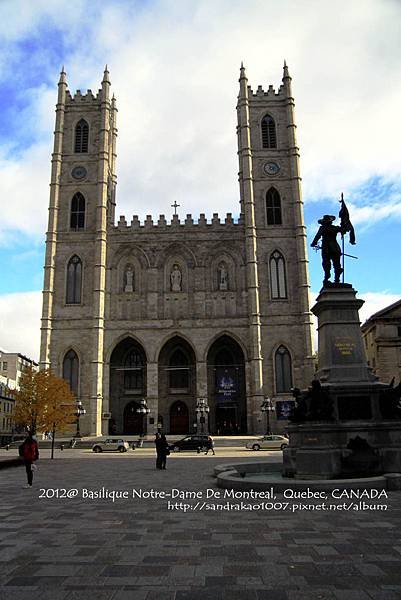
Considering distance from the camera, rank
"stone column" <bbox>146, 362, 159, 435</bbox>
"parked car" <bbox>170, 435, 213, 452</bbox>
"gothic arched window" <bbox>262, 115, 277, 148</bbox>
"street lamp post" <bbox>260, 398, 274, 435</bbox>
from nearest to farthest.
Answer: "parked car" <bbox>170, 435, 213, 452</bbox>
"street lamp post" <bbox>260, 398, 274, 435</bbox>
"stone column" <bbox>146, 362, 159, 435</bbox>
"gothic arched window" <bbox>262, 115, 277, 148</bbox>

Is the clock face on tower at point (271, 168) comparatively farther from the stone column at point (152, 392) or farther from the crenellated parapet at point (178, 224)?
the stone column at point (152, 392)

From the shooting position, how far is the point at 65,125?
52219 mm

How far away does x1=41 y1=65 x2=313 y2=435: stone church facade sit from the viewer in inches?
1761

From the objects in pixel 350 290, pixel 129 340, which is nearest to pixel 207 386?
pixel 129 340

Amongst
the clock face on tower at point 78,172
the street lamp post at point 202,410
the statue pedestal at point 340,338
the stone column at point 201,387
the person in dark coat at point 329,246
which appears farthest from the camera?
the clock face on tower at point 78,172

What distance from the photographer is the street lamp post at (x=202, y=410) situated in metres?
41.9

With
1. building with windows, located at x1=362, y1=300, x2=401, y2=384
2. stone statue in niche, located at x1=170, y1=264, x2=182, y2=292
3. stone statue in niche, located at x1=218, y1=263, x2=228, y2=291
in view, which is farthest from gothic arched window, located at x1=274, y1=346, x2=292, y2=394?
stone statue in niche, located at x1=170, y1=264, x2=182, y2=292

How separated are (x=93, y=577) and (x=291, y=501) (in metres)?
5.16

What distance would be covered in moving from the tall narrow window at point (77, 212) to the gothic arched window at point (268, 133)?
61.1 ft

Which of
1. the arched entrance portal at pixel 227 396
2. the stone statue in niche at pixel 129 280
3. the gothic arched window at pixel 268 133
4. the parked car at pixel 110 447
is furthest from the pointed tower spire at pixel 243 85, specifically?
the parked car at pixel 110 447

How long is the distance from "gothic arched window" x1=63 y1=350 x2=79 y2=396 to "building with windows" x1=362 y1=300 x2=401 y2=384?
26.0m

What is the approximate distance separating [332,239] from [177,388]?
34794 millimetres

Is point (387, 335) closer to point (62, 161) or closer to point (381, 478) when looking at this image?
point (62, 161)

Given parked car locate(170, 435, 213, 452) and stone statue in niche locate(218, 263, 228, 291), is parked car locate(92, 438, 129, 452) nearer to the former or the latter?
parked car locate(170, 435, 213, 452)
